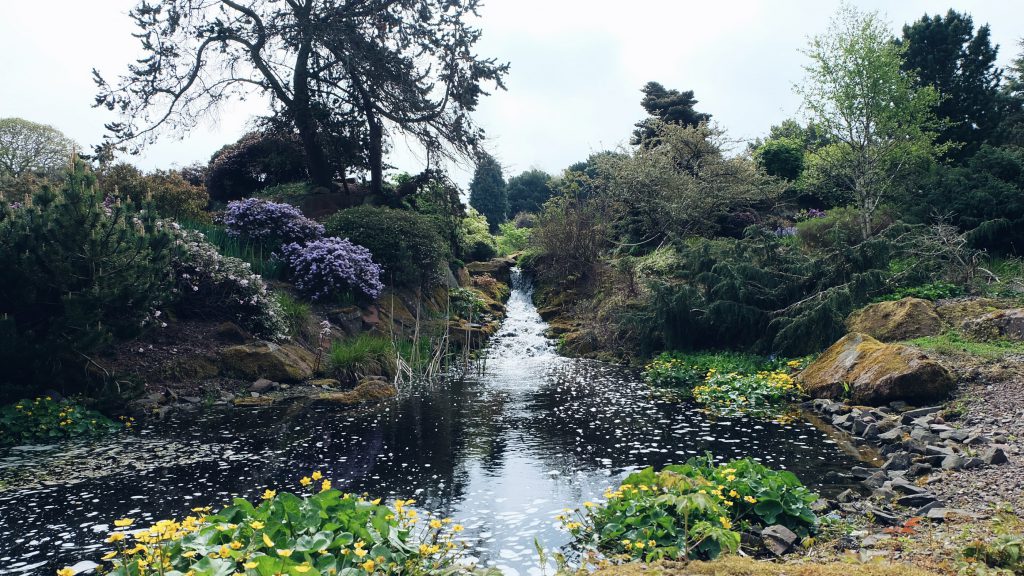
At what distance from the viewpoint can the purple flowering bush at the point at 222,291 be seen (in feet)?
35.0

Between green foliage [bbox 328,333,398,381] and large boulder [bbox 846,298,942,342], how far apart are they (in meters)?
8.47

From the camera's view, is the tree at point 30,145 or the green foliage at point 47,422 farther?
the tree at point 30,145

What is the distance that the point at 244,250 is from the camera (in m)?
13.6

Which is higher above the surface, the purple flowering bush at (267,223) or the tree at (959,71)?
the tree at (959,71)

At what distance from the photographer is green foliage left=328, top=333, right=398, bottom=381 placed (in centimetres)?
1116

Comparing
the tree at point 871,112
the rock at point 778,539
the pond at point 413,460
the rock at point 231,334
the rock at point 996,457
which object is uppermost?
the tree at point 871,112

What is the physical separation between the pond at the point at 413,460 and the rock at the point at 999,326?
381 centimetres

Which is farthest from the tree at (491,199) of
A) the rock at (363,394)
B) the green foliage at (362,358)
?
the rock at (363,394)

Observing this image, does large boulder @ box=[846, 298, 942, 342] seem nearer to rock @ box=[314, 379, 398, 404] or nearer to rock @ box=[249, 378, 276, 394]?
rock @ box=[314, 379, 398, 404]

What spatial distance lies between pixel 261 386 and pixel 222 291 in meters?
2.14

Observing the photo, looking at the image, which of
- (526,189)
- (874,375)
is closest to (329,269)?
(874,375)

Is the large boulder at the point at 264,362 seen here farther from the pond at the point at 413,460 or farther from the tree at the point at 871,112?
the tree at the point at 871,112

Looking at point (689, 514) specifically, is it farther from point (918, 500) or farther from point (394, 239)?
point (394, 239)

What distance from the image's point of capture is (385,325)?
45.6 ft
